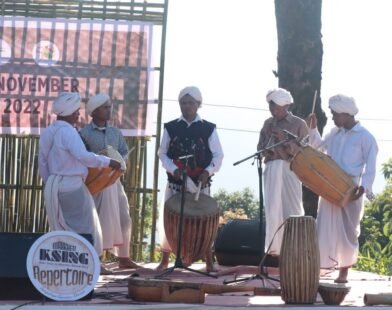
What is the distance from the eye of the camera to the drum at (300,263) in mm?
7105

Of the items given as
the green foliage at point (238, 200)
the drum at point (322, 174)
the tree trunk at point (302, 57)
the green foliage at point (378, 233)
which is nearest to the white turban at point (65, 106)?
the drum at point (322, 174)

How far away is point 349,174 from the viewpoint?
8922 mm

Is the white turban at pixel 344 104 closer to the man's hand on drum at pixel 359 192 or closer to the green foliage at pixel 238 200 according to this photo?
the man's hand on drum at pixel 359 192

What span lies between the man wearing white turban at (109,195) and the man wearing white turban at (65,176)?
2.56 feet

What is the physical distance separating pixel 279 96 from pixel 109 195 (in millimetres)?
1626

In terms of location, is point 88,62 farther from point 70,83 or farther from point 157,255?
point 157,255

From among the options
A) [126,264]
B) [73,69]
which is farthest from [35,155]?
[126,264]

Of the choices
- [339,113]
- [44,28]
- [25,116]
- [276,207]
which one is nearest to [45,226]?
[25,116]

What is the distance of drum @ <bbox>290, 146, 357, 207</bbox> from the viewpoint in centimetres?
866

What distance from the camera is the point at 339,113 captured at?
8891mm

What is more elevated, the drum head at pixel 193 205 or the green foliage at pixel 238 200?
the drum head at pixel 193 205

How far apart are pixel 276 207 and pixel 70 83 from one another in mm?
2418

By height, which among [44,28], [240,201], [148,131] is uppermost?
[44,28]

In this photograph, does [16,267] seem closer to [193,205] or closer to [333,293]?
[333,293]
